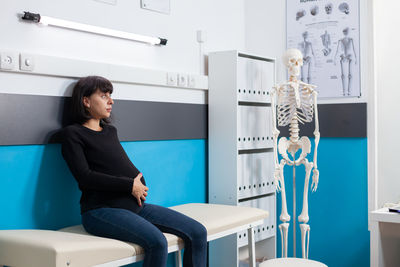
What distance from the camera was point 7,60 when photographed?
7.25ft

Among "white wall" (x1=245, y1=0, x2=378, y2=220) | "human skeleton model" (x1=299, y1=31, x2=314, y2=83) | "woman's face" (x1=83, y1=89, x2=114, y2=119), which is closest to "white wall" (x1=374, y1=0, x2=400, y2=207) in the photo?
"white wall" (x1=245, y1=0, x2=378, y2=220)

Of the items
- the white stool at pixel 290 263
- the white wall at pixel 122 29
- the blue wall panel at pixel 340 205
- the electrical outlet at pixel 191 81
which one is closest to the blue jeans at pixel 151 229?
the white stool at pixel 290 263

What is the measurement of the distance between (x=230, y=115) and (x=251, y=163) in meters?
0.36

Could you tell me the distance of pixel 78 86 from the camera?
2.45 metres

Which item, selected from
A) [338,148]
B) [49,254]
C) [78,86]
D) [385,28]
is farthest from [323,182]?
[49,254]

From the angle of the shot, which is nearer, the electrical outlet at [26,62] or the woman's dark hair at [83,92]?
the electrical outlet at [26,62]

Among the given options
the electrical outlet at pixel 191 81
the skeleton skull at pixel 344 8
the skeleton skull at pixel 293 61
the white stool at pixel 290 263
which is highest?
the skeleton skull at pixel 344 8

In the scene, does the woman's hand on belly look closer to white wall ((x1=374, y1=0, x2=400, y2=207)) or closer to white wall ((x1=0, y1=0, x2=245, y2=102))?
white wall ((x1=0, y1=0, x2=245, y2=102))

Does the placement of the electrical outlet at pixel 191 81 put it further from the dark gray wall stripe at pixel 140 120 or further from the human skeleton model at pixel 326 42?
the human skeleton model at pixel 326 42

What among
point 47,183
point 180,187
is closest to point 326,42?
point 180,187

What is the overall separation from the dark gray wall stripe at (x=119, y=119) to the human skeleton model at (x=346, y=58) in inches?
37.6

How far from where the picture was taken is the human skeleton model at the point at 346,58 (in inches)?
133

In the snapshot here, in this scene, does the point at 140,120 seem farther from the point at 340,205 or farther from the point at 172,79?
the point at 340,205

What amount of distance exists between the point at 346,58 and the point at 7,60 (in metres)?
2.17
